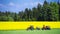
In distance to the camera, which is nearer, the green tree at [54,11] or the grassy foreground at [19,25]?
the grassy foreground at [19,25]

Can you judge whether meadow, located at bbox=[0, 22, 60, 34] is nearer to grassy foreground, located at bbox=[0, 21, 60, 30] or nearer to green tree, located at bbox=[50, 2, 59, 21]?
grassy foreground, located at bbox=[0, 21, 60, 30]

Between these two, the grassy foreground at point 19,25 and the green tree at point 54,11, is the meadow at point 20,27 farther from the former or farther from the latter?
the green tree at point 54,11

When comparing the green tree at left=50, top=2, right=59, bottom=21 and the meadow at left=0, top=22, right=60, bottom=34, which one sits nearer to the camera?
the meadow at left=0, top=22, right=60, bottom=34

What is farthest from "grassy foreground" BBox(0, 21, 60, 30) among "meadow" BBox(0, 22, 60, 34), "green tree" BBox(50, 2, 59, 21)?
"green tree" BBox(50, 2, 59, 21)

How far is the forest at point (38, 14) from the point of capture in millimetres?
2314

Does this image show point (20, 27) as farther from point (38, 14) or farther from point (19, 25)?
point (38, 14)

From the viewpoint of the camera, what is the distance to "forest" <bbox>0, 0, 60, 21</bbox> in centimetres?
231

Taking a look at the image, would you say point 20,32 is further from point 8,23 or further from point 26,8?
point 26,8

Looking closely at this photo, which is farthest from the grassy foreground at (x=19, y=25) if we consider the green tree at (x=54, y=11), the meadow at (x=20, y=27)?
the green tree at (x=54, y=11)

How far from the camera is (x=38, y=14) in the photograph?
2.41 metres

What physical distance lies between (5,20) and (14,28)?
187 millimetres

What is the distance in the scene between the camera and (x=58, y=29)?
2.51 m

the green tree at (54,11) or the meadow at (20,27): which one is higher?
the green tree at (54,11)

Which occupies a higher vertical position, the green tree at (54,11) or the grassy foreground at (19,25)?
the green tree at (54,11)
